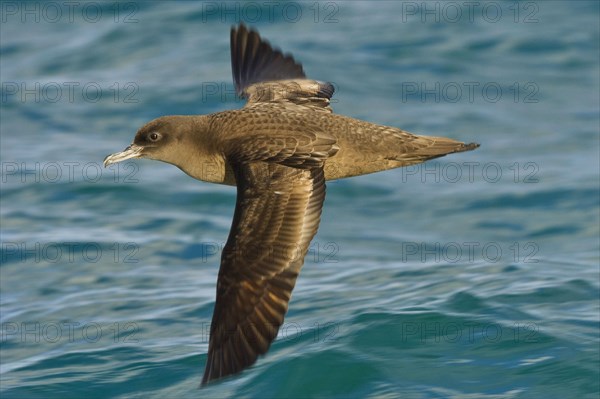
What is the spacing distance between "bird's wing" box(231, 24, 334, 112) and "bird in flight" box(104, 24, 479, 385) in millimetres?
212

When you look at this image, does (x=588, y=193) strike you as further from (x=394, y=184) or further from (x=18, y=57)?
(x=18, y=57)

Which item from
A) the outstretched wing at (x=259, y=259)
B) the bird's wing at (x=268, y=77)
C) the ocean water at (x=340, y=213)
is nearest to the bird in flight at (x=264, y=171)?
the outstretched wing at (x=259, y=259)

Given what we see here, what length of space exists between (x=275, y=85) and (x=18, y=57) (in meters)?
7.44

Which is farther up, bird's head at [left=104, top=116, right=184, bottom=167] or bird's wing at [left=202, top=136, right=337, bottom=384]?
bird's head at [left=104, top=116, right=184, bottom=167]

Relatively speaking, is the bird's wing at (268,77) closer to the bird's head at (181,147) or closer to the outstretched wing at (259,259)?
the bird's head at (181,147)

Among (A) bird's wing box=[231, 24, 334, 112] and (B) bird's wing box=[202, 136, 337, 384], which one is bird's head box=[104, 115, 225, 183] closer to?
(B) bird's wing box=[202, 136, 337, 384]

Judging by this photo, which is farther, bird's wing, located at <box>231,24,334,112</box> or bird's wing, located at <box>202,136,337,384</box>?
bird's wing, located at <box>231,24,334,112</box>

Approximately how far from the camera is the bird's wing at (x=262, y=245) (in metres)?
7.31

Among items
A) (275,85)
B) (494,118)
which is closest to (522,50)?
(494,118)

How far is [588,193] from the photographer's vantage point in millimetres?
12938

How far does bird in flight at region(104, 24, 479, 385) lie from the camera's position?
738cm

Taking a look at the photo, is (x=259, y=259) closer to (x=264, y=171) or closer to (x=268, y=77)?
(x=264, y=171)

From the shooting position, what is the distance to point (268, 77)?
10289 millimetres

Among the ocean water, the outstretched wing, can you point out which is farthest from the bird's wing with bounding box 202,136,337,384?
the ocean water
